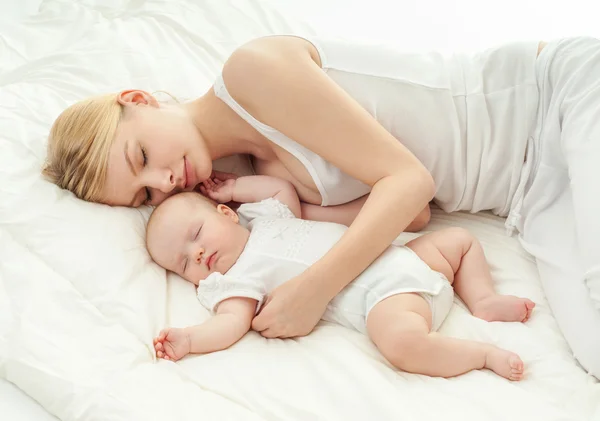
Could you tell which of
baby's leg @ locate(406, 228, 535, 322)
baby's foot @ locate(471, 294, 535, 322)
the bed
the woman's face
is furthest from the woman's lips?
baby's foot @ locate(471, 294, 535, 322)

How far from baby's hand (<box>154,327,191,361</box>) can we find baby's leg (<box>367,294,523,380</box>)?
339 mm

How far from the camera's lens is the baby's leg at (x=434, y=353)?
3.57ft

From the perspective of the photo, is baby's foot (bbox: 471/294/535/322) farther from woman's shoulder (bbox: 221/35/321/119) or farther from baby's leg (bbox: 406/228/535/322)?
woman's shoulder (bbox: 221/35/321/119)

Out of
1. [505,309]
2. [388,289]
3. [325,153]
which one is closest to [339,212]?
[325,153]

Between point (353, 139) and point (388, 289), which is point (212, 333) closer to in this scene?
point (388, 289)

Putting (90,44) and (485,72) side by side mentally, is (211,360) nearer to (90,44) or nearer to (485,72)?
(485,72)

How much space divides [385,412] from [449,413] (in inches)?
3.9

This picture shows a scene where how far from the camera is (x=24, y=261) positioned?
119 centimetres

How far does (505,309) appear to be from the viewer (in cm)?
121

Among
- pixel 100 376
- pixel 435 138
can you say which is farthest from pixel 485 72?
pixel 100 376

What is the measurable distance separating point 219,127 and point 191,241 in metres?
0.27

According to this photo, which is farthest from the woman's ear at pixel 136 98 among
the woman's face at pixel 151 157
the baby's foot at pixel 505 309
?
the baby's foot at pixel 505 309

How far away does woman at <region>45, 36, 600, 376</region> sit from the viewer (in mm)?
1218

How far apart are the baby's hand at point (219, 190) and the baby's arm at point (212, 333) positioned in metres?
0.30
